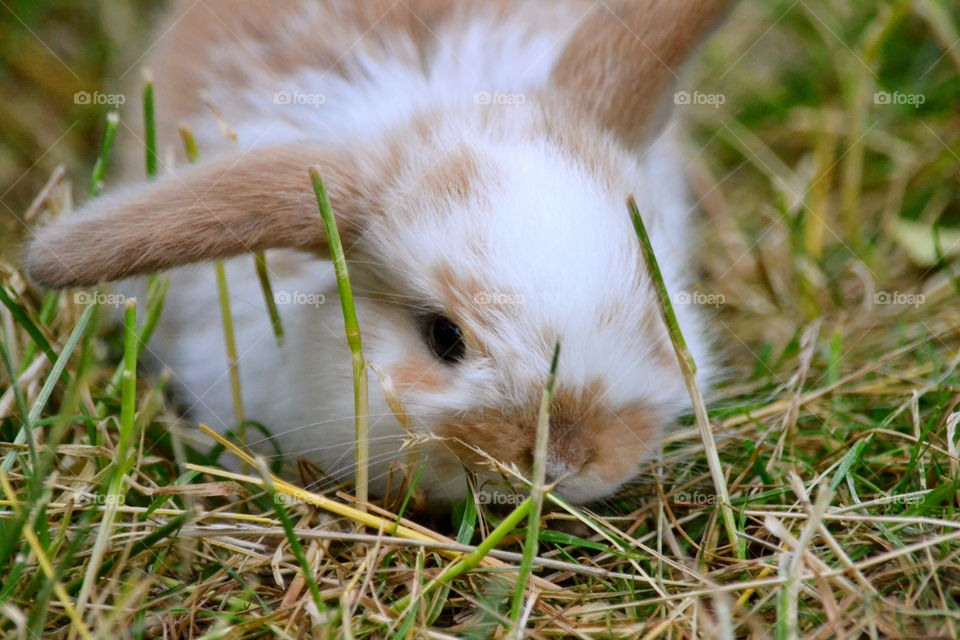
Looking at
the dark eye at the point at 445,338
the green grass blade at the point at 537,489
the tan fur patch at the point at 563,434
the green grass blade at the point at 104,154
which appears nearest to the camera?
the green grass blade at the point at 537,489

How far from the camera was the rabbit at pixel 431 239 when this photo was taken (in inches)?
79.9

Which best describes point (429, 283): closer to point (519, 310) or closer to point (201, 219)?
point (519, 310)

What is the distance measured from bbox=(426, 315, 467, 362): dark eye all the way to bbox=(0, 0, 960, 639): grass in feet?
1.06

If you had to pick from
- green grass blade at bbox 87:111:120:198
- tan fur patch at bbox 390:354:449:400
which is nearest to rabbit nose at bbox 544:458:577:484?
tan fur patch at bbox 390:354:449:400

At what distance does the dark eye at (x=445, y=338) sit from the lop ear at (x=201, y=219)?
0.32 metres

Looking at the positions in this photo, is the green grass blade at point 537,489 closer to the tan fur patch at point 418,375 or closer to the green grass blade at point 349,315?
the tan fur patch at point 418,375

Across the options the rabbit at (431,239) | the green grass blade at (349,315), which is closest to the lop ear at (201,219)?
the rabbit at (431,239)

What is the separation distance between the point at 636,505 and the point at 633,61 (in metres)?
1.14

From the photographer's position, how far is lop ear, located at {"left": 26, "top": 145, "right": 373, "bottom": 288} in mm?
2035

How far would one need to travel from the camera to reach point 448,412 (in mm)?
2041

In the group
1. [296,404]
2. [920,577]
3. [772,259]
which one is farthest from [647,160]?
[920,577]

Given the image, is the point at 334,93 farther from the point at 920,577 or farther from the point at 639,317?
the point at 920,577

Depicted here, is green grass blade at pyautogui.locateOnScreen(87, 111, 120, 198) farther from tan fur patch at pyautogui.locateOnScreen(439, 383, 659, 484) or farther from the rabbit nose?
the rabbit nose

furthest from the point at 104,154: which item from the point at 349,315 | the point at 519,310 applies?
the point at 519,310
